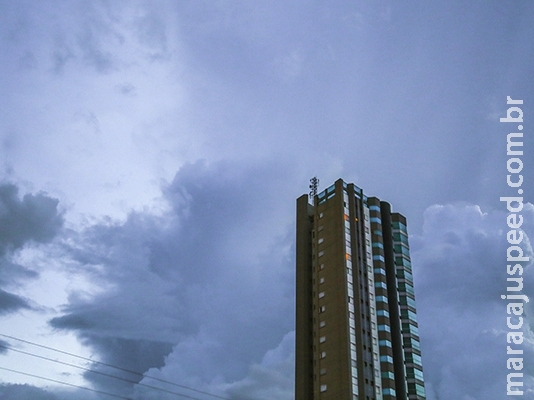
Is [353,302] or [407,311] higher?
[407,311]

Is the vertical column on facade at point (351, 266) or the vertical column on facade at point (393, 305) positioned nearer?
the vertical column on facade at point (351, 266)

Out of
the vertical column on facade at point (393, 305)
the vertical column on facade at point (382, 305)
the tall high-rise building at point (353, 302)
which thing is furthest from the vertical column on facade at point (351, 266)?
the vertical column on facade at point (393, 305)

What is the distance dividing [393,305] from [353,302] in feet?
49.2

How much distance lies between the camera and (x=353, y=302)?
119750 mm

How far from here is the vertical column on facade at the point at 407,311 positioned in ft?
397

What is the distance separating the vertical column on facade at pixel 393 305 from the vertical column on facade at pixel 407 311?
2.13 m

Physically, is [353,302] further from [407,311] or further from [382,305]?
[407,311]

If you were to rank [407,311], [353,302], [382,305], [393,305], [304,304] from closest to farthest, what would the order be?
[353,302] → [382,305] → [304,304] → [393,305] → [407,311]

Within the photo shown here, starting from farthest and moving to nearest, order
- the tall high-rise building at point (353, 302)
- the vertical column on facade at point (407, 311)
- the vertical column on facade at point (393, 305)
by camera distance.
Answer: the vertical column on facade at point (407, 311) < the vertical column on facade at point (393, 305) < the tall high-rise building at point (353, 302)

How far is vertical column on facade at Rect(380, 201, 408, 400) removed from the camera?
389ft

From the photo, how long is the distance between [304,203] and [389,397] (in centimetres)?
5374

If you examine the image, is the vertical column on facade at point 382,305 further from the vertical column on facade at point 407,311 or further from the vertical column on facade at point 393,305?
the vertical column on facade at point 407,311

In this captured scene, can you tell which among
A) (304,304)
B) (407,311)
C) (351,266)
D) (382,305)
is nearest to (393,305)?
(407,311)

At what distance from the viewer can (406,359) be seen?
12331 cm
